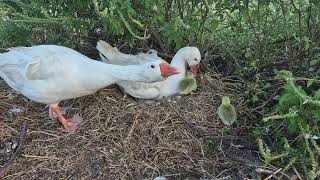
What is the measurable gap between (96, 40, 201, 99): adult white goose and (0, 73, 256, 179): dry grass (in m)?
0.07

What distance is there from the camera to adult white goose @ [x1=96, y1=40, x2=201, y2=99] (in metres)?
3.40

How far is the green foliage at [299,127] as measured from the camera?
2.71 m

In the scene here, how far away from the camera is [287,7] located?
363 cm

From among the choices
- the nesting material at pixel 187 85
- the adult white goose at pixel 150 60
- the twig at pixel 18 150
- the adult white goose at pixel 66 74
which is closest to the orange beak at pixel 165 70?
the adult white goose at pixel 66 74

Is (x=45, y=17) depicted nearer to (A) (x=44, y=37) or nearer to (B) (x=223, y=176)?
(A) (x=44, y=37)

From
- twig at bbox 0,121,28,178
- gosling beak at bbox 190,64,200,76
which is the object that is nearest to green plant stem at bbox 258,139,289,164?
gosling beak at bbox 190,64,200,76

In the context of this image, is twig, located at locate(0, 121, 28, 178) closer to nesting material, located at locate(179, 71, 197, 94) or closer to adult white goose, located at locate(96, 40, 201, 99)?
adult white goose, located at locate(96, 40, 201, 99)

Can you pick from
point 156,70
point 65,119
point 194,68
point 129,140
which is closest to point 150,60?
point 156,70

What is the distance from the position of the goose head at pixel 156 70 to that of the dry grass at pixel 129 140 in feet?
0.99

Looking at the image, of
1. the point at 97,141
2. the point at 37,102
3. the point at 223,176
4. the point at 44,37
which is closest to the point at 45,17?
the point at 44,37

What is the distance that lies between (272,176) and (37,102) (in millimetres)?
1518

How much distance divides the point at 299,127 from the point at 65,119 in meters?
1.37

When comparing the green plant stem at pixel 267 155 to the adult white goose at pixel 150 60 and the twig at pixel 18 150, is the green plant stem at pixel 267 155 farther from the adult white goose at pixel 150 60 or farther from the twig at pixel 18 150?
the twig at pixel 18 150

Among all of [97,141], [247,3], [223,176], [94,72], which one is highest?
[247,3]
